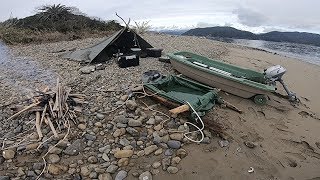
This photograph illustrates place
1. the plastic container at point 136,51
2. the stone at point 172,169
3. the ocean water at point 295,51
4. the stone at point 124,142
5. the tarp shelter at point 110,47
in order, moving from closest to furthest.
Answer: the stone at point 172,169
the stone at point 124,142
the tarp shelter at point 110,47
the plastic container at point 136,51
the ocean water at point 295,51

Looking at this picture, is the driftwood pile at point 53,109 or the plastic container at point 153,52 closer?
the driftwood pile at point 53,109

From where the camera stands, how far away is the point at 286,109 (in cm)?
746

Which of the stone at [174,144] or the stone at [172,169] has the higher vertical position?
the stone at [174,144]

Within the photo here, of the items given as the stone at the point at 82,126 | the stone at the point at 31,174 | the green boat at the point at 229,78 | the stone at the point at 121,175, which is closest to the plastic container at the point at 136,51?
the green boat at the point at 229,78

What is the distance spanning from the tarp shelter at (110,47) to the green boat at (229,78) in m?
1.97

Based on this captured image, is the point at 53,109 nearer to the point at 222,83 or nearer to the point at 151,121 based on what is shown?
the point at 151,121

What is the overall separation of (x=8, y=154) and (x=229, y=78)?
15.9ft

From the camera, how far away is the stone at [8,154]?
16.2 feet

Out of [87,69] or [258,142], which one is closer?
[258,142]

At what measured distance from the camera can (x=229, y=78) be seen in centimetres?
731

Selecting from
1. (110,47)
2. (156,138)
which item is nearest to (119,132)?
(156,138)

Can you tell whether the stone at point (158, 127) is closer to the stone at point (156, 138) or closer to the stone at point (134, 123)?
the stone at point (156, 138)

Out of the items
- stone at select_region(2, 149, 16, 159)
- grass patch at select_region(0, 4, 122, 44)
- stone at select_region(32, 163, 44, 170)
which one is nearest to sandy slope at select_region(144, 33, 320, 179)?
stone at select_region(32, 163, 44, 170)

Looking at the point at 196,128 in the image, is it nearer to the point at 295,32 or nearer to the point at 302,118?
the point at 302,118
